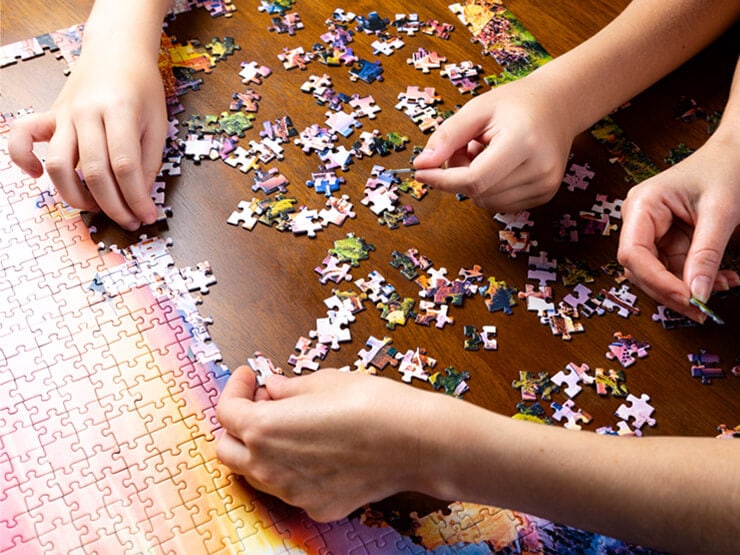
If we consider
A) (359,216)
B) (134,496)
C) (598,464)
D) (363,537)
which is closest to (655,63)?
(359,216)

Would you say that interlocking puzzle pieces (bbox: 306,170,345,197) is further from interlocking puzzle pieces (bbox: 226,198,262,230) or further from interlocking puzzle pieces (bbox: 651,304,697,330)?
interlocking puzzle pieces (bbox: 651,304,697,330)

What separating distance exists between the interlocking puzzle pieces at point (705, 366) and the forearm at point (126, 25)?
135 cm

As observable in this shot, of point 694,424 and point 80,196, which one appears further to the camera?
point 80,196

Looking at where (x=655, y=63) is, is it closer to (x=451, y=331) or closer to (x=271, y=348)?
(x=451, y=331)

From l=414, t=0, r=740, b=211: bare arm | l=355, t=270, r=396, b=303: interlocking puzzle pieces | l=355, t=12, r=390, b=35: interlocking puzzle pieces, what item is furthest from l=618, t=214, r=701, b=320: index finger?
l=355, t=12, r=390, b=35: interlocking puzzle pieces

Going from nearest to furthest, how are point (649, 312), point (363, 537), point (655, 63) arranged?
1. point (363, 537)
2. point (649, 312)
3. point (655, 63)

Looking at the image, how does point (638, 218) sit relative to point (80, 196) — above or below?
above

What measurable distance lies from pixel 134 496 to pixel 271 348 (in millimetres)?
362

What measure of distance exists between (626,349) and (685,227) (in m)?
0.27

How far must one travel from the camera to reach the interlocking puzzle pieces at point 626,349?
1.41m

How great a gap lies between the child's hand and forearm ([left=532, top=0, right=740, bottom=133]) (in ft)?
2.84

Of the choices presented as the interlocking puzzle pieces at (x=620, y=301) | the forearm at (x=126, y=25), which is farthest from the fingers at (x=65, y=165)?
the interlocking puzzle pieces at (x=620, y=301)

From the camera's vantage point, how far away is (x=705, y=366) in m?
1.41

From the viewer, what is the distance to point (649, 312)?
1469mm
